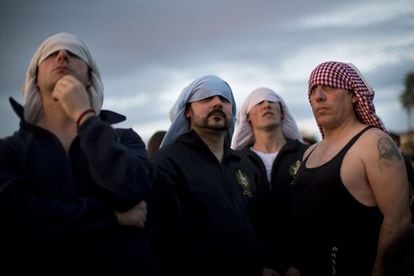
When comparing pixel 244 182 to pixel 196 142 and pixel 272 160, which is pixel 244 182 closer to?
pixel 196 142

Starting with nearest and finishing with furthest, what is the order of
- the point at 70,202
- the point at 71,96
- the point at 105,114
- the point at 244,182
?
1. the point at 70,202
2. the point at 71,96
3. the point at 105,114
4. the point at 244,182

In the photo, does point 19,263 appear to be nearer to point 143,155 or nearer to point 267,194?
point 143,155

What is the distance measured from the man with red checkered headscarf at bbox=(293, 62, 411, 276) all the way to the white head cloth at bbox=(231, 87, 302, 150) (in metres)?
2.08

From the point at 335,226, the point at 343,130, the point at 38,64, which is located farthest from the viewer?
the point at 343,130

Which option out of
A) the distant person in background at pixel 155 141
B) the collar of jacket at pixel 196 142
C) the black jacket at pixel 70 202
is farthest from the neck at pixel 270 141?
the black jacket at pixel 70 202

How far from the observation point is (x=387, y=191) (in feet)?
11.8

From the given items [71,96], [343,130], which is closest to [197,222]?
[343,130]

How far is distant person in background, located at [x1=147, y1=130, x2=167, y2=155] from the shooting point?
636 cm

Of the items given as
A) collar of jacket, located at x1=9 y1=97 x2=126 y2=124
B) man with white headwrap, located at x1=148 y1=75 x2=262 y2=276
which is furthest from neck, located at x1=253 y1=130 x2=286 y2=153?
collar of jacket, located at x1=9 y1=97 x2=126 y2=124

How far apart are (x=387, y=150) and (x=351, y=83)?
2.05 ft

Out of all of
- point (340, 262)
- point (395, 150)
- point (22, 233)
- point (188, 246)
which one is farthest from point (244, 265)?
point (22, 233)

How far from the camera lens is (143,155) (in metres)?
3.24

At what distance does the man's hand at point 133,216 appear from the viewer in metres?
2.90

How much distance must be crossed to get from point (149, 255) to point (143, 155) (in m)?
0.57
